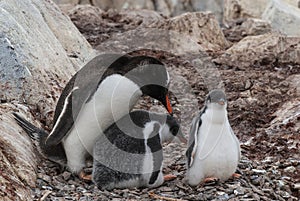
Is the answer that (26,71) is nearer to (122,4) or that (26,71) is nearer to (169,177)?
(169,177)

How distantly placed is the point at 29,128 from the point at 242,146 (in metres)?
2.07

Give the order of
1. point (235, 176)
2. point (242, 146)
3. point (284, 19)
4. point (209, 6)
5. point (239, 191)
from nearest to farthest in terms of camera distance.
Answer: point (239, 191) < point (235, 176) < point (242, 146) < point (284, 19) < point (209, 6)

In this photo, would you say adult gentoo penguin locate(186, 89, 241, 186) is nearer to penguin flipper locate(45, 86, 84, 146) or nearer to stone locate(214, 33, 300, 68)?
penguin flipper locate(45, 86, 84, 146)

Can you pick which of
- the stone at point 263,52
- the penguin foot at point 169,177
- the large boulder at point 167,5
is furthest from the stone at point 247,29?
the large boulder at point 167,5

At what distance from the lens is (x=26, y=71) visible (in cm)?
645

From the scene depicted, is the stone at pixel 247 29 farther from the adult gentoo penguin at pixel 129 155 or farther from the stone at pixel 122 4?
the stone at pixel 122 4

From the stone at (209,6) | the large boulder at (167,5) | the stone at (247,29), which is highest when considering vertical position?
the stone at (247,29)

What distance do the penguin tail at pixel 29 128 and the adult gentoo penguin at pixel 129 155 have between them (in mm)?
583

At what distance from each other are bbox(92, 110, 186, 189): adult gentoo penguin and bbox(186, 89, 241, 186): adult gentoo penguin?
29 centimetres

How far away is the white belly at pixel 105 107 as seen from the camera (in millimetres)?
5559

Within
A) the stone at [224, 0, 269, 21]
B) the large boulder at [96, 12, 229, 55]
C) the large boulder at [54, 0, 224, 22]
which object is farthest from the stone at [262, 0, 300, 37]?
the large boulder at [54, 0, 224, 22]

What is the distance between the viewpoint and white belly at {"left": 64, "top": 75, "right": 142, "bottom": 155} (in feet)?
18.2

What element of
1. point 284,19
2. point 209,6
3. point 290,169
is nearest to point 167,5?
point 209,6

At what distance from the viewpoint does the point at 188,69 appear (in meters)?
8.98
